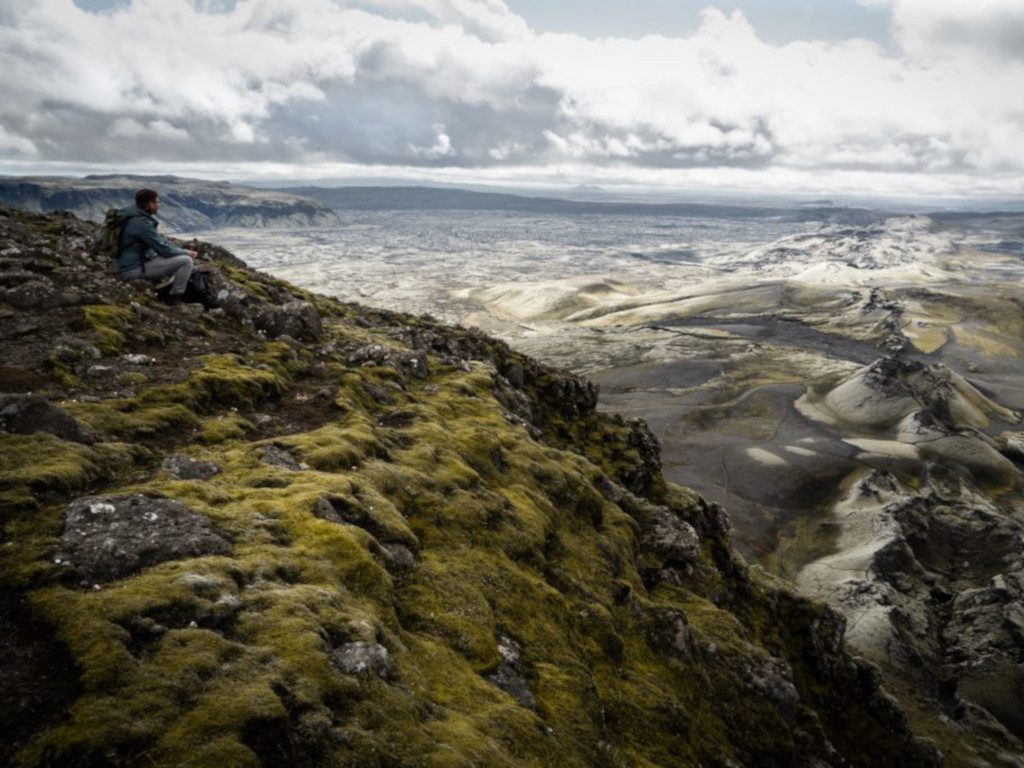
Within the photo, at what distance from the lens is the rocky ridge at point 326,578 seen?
12250mm

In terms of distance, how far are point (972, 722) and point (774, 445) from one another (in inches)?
3638

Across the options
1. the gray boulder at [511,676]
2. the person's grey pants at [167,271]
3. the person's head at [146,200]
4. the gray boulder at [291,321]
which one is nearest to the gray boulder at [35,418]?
the person's head at [146,200]

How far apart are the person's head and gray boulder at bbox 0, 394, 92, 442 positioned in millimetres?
11585

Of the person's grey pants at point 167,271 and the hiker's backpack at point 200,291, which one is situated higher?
the person's grey pants at point 167,271

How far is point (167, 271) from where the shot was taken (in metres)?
34.7

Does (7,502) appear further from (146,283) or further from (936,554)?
(936,554)

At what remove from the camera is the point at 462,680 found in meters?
17.3

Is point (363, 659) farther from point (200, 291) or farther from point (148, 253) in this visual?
point (200, 291)

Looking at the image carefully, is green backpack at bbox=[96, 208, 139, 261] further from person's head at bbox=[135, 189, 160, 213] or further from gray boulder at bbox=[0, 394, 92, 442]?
gray boulder at bbox=[0, 394, 92, 442]

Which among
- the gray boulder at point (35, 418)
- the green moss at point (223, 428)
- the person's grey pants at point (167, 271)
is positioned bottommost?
the green moss at point (223, 428)

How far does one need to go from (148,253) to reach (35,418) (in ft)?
53.1

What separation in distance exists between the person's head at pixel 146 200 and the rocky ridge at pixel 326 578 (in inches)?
254

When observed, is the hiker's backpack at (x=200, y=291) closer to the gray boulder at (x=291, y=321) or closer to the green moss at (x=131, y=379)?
the gray boulder at (x=291, y=321)

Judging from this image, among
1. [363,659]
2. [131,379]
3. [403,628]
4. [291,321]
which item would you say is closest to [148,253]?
[131,379]
